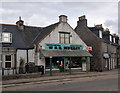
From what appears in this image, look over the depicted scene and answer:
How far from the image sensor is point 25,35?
1021 inches

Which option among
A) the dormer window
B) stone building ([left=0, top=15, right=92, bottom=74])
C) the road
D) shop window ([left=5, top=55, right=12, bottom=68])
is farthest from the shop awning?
the road

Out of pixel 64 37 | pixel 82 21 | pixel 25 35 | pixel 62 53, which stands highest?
pixel 82 21

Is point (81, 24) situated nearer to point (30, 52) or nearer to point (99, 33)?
point (99, 33)

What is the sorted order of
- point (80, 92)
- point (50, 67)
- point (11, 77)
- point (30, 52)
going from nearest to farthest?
point (80, 92) → point (11, 77) → point (50, 67) → point (30, 52)

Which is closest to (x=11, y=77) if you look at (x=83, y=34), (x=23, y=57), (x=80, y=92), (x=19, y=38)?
(x=23, y=57)

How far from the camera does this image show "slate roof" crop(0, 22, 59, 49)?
77.0 feet

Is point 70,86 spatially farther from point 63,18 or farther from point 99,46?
point 99,46

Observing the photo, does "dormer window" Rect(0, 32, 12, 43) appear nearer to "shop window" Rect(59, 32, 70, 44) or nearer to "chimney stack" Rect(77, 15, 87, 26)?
"shop window" Rect(59, 32, 70, 44)

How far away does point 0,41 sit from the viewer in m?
21.9

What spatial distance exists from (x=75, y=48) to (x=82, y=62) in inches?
99.8

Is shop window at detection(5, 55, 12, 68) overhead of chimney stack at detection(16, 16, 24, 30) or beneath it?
beneath

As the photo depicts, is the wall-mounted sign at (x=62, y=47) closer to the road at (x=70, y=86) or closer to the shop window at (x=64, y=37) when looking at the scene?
the shop window at (x=64, y=37)

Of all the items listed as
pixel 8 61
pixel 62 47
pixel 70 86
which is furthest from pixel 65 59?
pixel 70 86

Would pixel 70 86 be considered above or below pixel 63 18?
below
